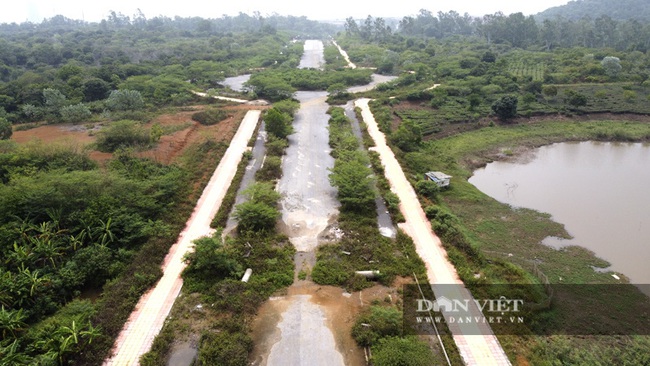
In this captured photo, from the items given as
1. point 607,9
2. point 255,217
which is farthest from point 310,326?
point 607,9

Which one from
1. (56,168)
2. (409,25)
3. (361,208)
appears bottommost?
(361,208)

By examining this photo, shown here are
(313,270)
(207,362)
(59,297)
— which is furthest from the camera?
(313,270)

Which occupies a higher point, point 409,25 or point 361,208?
point 409,25

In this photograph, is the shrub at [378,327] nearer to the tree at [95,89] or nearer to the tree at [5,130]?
the tree at [5,130]

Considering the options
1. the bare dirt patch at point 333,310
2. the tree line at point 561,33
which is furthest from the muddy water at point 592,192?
the tree line at point 561,33

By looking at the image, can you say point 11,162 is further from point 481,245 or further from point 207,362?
point 481,245

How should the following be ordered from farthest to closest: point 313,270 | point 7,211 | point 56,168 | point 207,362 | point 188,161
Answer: point 188,161
point 56,168
point 7,211
point 313,270
point 207,362

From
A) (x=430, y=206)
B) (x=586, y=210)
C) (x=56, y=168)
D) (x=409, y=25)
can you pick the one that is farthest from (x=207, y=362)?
(x=409, y=25)

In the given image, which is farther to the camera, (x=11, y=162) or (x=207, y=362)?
(x=11, y=162)
